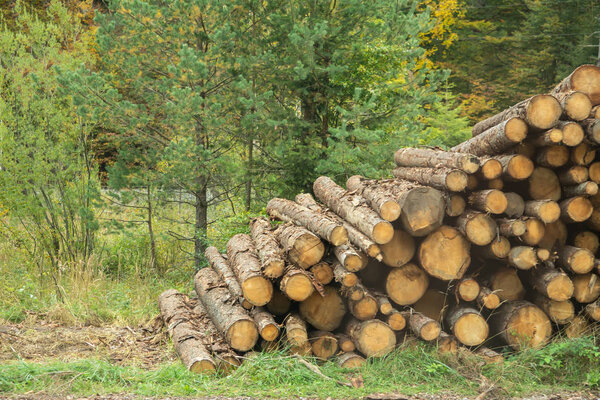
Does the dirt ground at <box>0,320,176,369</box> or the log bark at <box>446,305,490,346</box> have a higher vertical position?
the log bark at <box>446,305,490,346</box>

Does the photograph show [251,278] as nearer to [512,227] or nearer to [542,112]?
[512,227]

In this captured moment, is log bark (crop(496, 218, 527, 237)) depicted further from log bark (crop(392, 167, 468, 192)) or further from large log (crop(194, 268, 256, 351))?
large log (crop(194, 268, 256, 351))

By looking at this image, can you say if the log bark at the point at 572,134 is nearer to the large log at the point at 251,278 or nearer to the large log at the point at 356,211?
the large log at the point at 356,211

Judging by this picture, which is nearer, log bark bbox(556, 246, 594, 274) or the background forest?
log bark bbox(556, 246, 594, 274)

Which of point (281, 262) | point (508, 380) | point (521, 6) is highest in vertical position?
point (521, 6)

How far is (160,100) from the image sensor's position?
917 centimetres

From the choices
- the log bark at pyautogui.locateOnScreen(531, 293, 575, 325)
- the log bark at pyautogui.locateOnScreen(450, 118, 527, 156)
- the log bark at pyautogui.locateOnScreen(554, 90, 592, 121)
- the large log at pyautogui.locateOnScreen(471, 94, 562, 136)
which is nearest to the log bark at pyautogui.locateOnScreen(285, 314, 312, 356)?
the log bark at pyautogui.locateOnScreen(531, 293, 575, 325)

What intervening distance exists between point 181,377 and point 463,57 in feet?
70.4

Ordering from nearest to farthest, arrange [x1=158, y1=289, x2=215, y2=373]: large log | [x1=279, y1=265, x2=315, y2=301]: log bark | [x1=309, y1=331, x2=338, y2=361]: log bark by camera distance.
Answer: [x1=158, y1=289, x2=215, y2=373]: large log < [x1=279, y1=265, x2=315, y2=301]: log bark < [x1=309, y1=331, x2=338, y2=361]: log bark

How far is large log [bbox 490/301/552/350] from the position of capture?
17.1 feet

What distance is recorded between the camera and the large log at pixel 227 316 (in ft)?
16.4

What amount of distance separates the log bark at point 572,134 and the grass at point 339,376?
68.8 inches

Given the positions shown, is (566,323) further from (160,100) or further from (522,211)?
(160,100)

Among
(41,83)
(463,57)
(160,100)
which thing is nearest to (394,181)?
(160,100)
